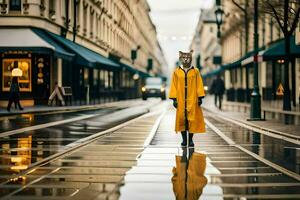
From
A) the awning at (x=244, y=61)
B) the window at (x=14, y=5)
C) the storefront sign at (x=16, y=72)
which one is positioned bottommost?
the storefront sign at (x=16, y=72)

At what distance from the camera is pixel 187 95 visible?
11.0 metres

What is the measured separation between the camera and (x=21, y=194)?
6211 millimetres

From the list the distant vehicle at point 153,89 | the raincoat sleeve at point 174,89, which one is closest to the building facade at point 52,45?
the distant vehicle at point 153,89

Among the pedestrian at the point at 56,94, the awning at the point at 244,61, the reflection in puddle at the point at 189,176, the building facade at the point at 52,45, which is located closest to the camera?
the reflection in puddle at the point at 189,176

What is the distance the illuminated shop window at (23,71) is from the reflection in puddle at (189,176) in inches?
935

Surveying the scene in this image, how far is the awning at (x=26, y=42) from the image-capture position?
96.6ft

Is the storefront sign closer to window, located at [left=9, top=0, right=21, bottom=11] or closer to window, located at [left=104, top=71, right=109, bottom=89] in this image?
window, located at [left=9, top=0, right=21, bottom=11]

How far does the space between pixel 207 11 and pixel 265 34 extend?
10289 centimetres

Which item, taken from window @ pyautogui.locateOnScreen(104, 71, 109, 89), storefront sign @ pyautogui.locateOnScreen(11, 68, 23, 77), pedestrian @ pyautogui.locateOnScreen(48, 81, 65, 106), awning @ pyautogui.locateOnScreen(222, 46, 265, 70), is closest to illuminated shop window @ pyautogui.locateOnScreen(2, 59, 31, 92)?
storefront sign @ pyautogui.locateOnScreen(11, 68, 23, 77)

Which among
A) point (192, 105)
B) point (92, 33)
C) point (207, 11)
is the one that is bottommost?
point (192, 105)

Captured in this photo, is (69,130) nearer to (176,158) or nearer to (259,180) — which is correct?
(176,158)

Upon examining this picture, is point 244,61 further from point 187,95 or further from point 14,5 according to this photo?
point 187,95

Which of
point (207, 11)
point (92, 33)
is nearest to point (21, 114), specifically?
point (92, 33)

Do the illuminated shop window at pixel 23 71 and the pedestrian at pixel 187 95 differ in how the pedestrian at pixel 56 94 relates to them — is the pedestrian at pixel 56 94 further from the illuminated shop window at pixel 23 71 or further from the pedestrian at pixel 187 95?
the pedestrian at pixel 187 95
